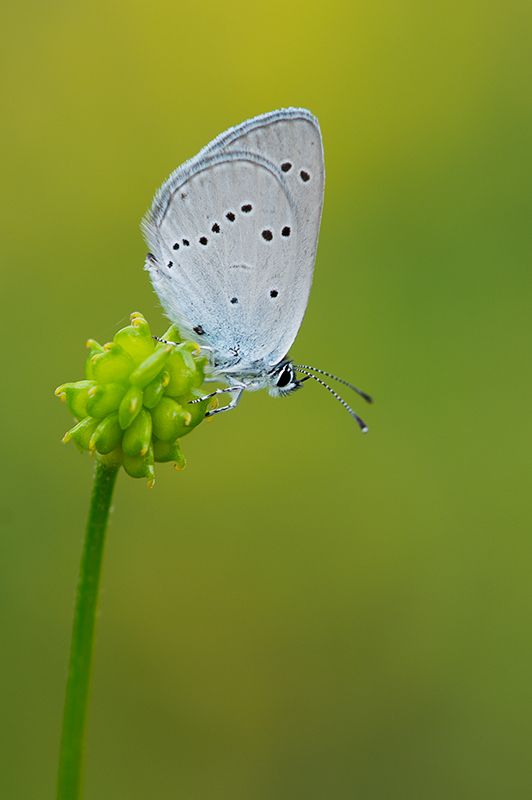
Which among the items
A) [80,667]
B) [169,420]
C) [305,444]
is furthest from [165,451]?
[305,444]

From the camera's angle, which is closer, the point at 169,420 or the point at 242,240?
the point at 169,420

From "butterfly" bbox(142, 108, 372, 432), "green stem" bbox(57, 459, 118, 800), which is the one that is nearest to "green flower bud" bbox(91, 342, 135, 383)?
"green stem" bbox(57, 459, 118, 800)

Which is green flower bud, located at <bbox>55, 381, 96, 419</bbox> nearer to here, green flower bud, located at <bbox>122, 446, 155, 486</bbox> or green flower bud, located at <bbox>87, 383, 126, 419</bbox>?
green flower bud, located at <bbox>87, 383, 126, 419</bbox>

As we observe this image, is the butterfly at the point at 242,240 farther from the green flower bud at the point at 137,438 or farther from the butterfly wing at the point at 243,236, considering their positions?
the green flower bud at the point at 137,438

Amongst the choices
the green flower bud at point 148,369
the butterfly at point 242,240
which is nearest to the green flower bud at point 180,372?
the green flower bud at point 148,369

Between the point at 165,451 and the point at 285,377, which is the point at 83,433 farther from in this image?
the point at 285,377

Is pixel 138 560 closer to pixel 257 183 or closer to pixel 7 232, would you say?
pixel 7 232

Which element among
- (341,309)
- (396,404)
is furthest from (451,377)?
(341,309)
